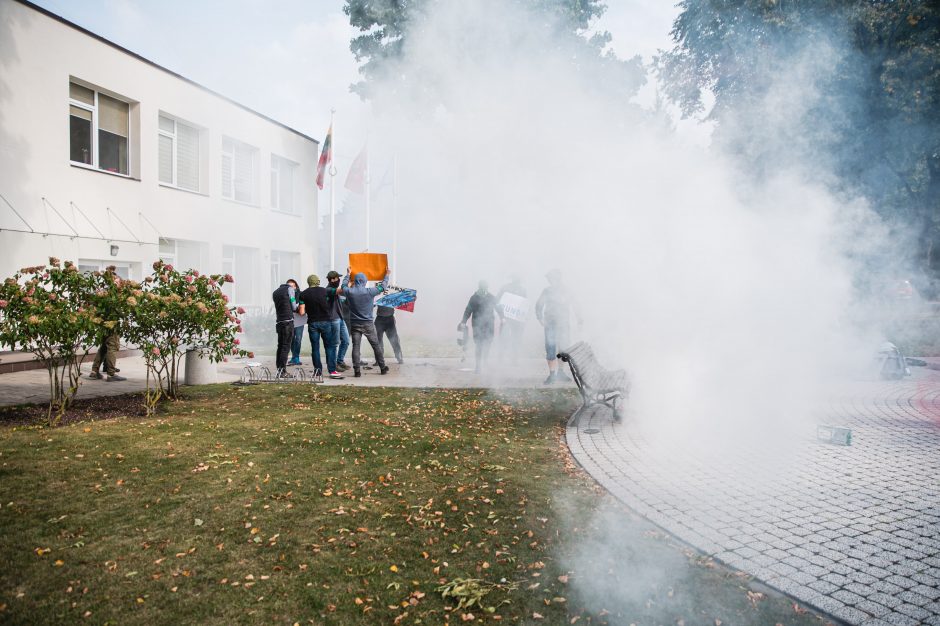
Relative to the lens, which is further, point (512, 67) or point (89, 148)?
point (89, 148)

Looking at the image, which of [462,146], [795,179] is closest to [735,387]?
[795,179]

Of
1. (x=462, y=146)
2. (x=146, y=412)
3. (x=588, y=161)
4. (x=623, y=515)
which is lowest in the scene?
(x=623, y=515)

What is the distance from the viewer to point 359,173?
63.7 feet

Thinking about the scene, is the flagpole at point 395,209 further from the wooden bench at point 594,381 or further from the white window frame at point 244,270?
the wooden bench at point 594,381

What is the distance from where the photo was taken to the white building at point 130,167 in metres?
12.5

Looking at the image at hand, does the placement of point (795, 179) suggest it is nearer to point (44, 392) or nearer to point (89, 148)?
point (44, 392)

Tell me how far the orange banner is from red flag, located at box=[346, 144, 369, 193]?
154 inches

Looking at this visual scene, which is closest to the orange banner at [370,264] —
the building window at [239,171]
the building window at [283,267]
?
the building window at [239,171]

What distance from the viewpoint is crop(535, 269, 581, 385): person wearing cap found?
10.4m

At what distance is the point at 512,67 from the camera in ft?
29.0

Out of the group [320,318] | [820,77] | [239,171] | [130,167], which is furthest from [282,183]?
[820,77]

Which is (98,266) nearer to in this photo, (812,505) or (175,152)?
(175,152)

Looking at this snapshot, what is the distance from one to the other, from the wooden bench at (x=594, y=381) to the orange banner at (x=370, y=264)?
9361 millimetres

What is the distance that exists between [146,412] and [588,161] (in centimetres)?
683
